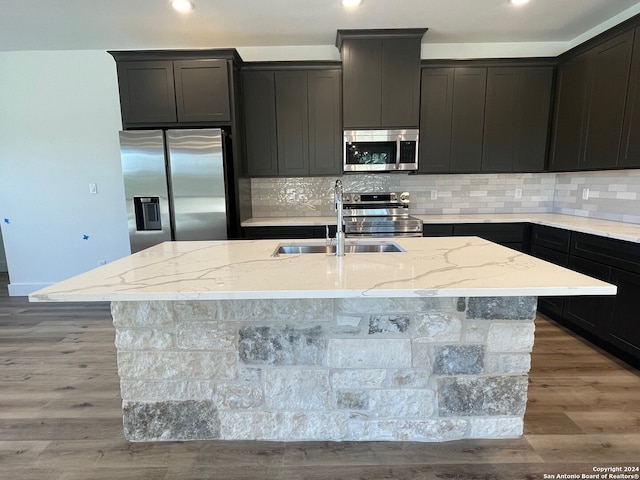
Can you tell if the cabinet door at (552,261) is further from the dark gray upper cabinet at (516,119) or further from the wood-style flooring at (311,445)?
the dark gray upper cabinet at (516,119)

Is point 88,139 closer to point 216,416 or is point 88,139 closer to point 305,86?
point 305,86

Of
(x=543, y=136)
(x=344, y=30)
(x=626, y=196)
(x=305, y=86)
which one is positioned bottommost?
(x=626, y=196)

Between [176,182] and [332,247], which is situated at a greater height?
[176,182]

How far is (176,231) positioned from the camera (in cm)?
318

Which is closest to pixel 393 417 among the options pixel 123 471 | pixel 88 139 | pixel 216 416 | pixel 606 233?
pixel 216 416

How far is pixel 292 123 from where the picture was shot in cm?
346

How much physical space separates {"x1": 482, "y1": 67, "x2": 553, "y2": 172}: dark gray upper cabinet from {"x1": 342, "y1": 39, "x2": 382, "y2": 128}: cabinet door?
1134mm

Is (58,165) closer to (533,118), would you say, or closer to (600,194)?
(533,118)

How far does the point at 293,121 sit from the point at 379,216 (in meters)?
1.33

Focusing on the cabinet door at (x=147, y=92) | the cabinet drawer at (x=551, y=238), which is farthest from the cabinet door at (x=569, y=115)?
the cabinet door at (x=147, y=92)

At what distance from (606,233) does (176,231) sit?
3438 mm

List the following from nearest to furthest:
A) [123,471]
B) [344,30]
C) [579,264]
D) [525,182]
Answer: [123,471] → [579,264] → [344,30] → [525,182]

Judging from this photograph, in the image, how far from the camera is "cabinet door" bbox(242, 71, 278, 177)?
3.38 m

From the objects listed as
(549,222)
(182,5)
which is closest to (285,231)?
(182,5)
